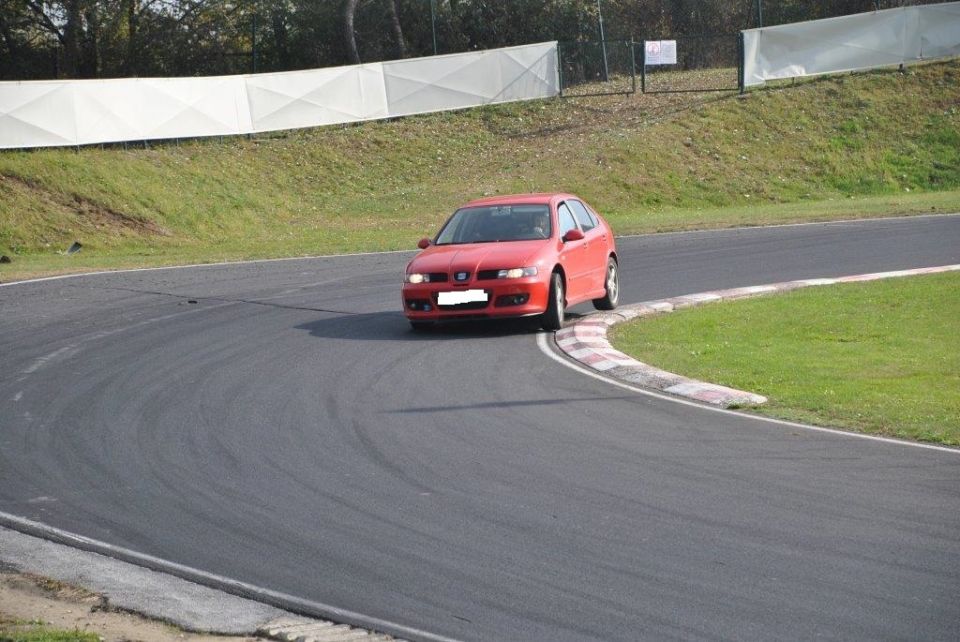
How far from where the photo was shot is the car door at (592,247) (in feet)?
50.5

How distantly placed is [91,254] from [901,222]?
53.0ft

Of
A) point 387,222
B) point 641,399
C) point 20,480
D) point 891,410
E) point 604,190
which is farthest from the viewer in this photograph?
point 604,190

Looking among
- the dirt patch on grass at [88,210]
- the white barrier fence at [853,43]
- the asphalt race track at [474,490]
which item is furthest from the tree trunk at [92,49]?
the asphalt race track at [474,490]

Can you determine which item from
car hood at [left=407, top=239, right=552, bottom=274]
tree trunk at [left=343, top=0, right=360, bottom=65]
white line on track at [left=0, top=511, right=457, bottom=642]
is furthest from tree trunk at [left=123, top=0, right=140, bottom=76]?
white line on track at [left=0, top=511, right=457, bottom=642]

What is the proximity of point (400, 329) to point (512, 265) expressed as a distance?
1.65m

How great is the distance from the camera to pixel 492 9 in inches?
1900

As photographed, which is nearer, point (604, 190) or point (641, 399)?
point (641, 399)

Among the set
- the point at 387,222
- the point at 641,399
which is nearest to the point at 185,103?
the point at 387,222

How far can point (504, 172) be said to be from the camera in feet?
117

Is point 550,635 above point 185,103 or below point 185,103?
below

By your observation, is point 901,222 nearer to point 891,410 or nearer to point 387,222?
point 387,222

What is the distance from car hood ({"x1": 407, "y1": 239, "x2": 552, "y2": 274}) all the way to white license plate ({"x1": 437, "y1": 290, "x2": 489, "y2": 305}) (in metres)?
0.24

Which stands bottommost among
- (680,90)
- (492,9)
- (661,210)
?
(661,210)

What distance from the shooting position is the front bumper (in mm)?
13992
